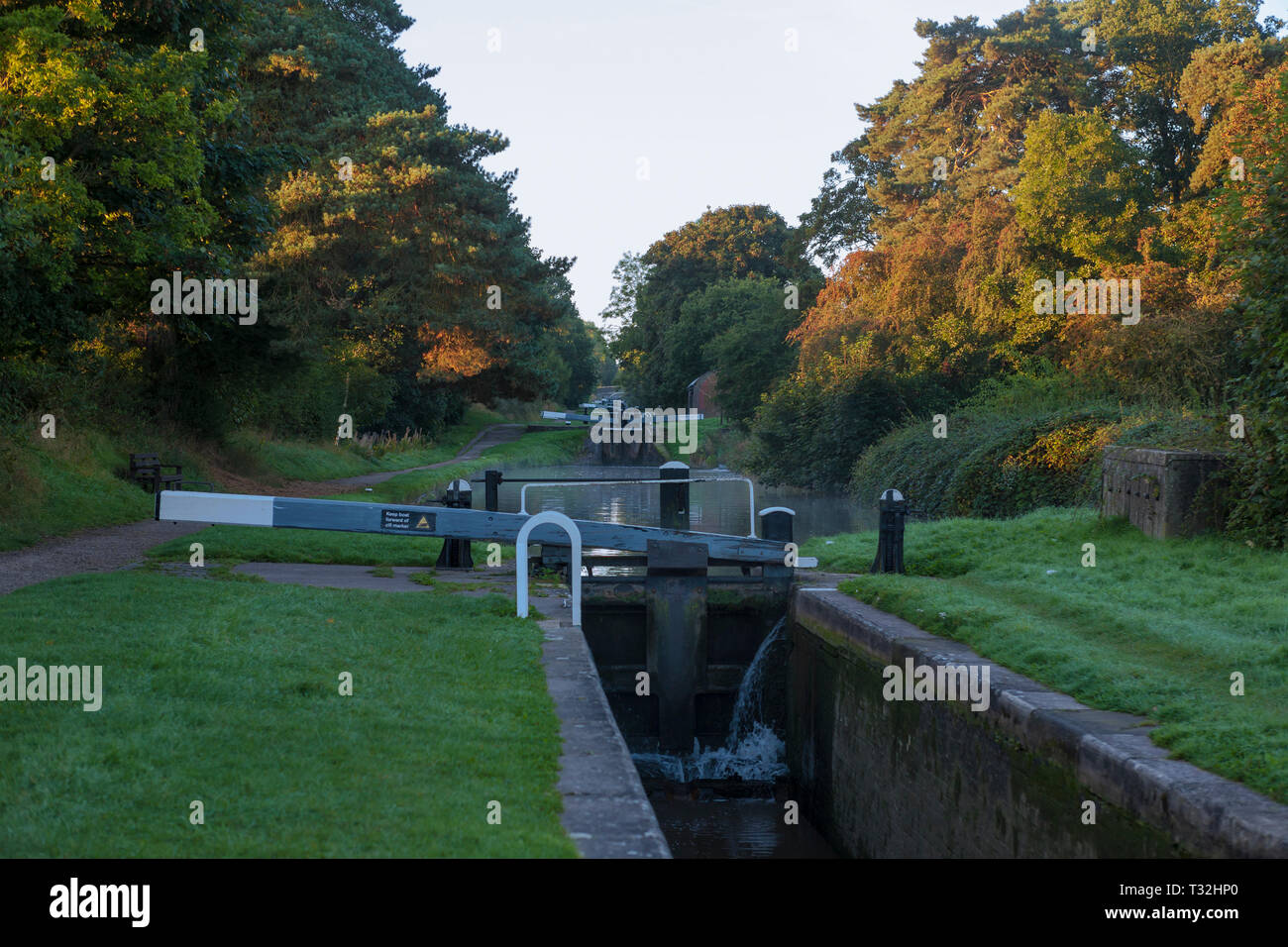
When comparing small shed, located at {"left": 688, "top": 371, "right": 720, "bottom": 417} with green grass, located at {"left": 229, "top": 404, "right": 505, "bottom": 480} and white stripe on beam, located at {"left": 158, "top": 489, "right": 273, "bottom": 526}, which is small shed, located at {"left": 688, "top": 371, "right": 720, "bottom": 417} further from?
white stripe on beam, located at {"left": 158, "top": 489, "right": 273, "bottom": 526}

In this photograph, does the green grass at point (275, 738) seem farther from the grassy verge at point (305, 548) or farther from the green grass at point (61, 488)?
the green grass at point (61, 488)

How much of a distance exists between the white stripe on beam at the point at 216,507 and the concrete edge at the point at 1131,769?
5864 mm

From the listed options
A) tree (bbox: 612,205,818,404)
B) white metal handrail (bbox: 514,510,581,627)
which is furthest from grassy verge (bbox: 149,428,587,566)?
tree (bbox: 612,205,818,404)

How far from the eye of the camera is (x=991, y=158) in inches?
1253

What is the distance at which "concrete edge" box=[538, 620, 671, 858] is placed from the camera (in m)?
4.68

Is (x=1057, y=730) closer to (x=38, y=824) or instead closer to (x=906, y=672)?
(x=906, y=672)

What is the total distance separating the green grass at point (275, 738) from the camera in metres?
4.35

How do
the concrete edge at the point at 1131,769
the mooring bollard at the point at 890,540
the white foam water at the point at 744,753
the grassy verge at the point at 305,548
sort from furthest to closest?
the grassy verge at the point at 305,548 < the white foam water at the point at 744,753 < the mooring bollard at the point at 890,540 < the concrete edge at the point at 1131,769

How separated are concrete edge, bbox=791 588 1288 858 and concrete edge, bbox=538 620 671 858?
2138 millimetres

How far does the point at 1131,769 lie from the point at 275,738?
404 cm

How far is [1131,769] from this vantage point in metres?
5.39

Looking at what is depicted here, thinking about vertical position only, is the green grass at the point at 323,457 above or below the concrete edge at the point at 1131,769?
above

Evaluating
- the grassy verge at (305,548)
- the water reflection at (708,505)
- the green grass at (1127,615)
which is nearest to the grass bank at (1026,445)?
the water reflection at (708,505)

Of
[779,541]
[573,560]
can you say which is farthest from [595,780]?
[779,541]
